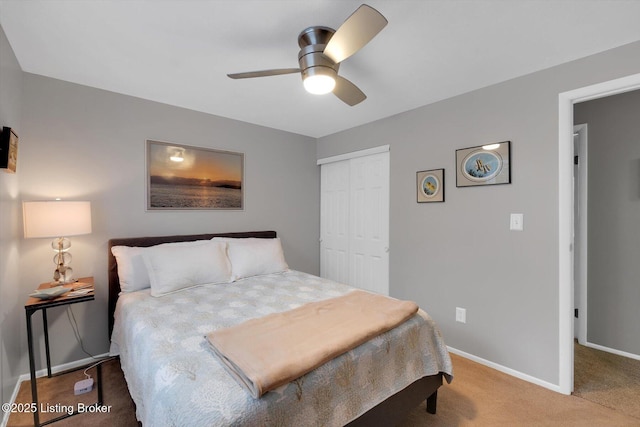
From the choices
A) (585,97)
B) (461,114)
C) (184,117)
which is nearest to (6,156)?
(184,117)

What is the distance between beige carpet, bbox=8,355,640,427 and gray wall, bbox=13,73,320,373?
17.0 inches

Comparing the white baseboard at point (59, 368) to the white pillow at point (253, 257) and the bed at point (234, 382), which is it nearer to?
the bed at point (234, 382)

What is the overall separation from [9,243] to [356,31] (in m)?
2.55

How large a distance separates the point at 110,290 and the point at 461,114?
3.49 metres

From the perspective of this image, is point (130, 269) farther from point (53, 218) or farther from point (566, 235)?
point (566, 235)

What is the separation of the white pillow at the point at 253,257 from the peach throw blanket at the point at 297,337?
1.05m

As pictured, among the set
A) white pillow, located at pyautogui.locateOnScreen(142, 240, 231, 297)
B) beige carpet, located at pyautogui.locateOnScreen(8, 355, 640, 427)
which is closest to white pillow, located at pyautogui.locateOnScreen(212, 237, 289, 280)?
white pillow, located at pyautogui.locateOnScreen(142, 240, 231, 297)

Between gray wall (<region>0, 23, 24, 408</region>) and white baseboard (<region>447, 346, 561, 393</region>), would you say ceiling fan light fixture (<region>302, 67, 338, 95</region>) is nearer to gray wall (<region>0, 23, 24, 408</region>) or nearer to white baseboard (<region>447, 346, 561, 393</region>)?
gray wall (<region>0, 23, 24, 408</region>)

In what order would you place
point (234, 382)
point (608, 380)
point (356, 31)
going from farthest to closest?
point (608, 380) → point (356, 31) → point (234, 382)

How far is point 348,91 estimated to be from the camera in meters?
1.91

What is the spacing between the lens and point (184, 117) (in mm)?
2939

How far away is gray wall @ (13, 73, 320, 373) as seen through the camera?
7.31 feet

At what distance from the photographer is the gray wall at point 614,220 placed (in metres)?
2.54

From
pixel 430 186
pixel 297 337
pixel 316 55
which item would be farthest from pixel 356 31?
pixel 430 186
